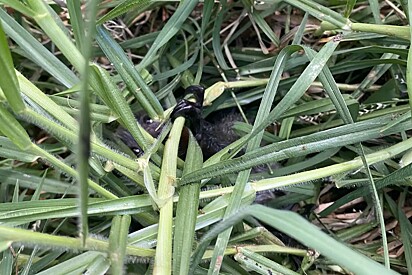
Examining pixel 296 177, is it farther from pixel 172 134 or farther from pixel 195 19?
pixel 195 19

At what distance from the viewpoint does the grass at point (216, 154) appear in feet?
2.10

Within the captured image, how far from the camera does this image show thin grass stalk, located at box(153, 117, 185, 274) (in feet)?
2.14

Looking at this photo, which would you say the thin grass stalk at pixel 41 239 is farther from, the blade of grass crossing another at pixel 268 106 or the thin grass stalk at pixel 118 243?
the blade of grass crossing another at pixel 268 106

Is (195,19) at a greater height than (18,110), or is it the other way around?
(195,19)

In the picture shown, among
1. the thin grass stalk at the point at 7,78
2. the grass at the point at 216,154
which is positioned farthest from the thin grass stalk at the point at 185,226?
the thin grass stalk at the point at 7,78

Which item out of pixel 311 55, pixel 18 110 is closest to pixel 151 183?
pixel 18 110

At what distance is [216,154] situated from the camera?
2.75ft

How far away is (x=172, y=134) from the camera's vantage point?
844 mm

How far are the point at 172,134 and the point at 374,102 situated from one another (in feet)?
1.41

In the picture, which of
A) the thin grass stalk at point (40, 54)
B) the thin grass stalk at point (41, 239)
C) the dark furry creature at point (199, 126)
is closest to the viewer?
the thin grass stalk at point (41, 239)

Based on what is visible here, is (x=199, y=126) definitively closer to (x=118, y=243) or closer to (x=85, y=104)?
(x=118, y=243)

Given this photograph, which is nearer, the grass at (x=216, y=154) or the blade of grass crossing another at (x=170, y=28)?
the grass at (x=216, y=154)

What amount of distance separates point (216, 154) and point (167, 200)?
0.14 metres

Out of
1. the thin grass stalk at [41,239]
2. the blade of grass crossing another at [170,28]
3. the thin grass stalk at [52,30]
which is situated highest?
the blade of grass crossing another at [170,28]
